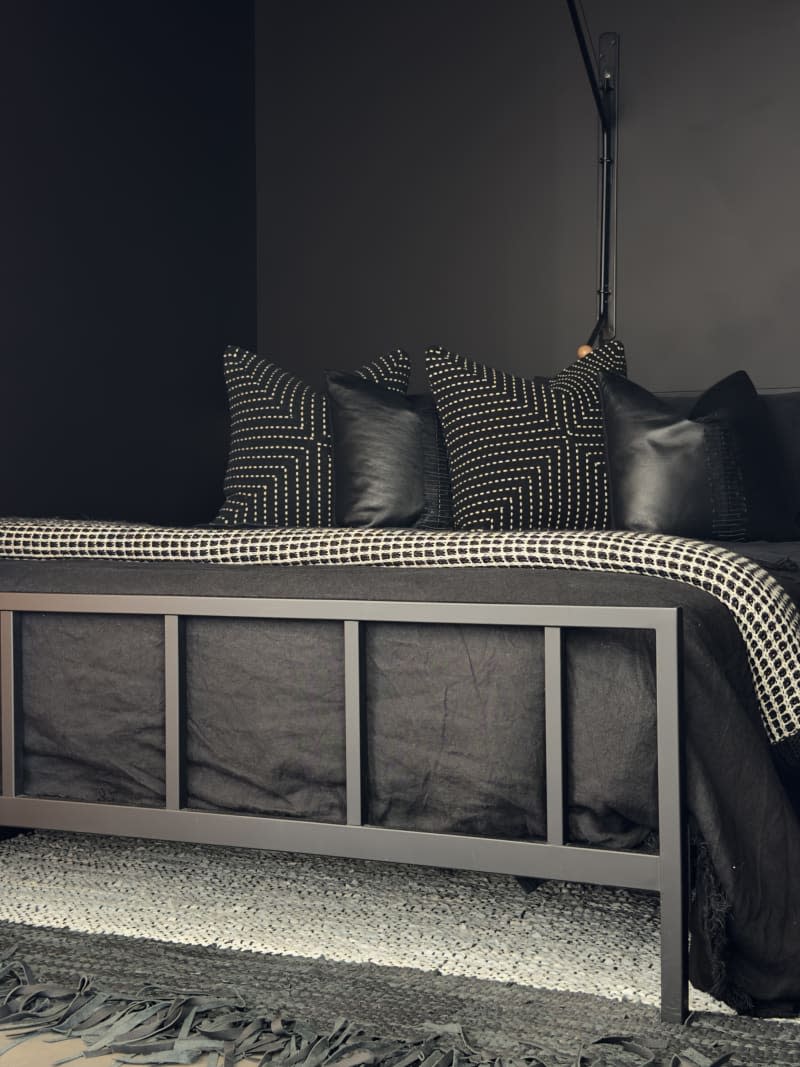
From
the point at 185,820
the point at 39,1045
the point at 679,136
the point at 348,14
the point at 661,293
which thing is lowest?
the point at 39,1045

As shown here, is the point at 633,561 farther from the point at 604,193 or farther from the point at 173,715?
the point at 604,193

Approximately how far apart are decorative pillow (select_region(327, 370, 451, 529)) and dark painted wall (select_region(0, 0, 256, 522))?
2.54ft

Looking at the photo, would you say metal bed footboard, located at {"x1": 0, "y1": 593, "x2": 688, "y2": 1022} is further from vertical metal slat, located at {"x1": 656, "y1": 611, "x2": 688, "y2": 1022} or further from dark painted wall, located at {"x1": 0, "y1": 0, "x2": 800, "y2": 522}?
dark painted wall, located at {"x1": 0, "y1": 0, "x2": 800, "y2": 522}

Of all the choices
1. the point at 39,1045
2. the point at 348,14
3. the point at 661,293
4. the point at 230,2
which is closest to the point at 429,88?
the point at 348,14

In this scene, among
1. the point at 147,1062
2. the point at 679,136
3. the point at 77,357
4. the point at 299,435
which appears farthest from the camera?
the point at 679,136

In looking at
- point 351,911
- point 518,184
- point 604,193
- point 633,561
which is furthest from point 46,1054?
point 518,184

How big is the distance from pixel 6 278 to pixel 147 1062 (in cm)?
206

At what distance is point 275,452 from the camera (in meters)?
2.68

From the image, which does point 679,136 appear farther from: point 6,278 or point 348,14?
point 6,278

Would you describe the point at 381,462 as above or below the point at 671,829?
above

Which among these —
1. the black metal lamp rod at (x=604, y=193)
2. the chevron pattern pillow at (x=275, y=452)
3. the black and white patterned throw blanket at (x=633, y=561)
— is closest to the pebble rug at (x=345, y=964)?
the black and white patterned throw blanket at (x=633, y=561)

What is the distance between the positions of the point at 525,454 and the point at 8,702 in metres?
1.32

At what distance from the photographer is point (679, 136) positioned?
11.8 feet

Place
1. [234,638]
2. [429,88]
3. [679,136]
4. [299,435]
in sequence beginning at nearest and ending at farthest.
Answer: [234,638] → [299,435] → [679,136] → [429,88]
